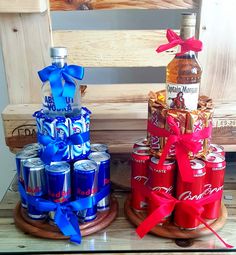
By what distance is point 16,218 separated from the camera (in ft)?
2.78

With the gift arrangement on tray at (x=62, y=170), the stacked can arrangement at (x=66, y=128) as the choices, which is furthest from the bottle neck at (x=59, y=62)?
the stacked can arrangement at (x=66, y=128)

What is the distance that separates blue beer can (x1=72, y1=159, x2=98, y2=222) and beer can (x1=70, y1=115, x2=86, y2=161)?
2 cm

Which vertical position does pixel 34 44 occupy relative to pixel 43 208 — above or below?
above

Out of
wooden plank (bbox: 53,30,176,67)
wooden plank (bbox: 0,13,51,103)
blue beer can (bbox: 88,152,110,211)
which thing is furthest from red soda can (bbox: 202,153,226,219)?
wooden plank (bbox: 0,13,51,103)

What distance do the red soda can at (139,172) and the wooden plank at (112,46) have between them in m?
0.30

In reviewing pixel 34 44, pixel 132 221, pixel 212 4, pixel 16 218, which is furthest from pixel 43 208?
pixel 212 4

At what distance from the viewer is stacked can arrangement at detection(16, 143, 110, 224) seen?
77 cm

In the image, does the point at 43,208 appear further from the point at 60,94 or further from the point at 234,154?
the point at 234,154

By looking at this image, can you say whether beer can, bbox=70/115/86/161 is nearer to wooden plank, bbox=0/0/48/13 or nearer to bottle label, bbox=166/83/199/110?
bottle label, bbox=166/83/199/110

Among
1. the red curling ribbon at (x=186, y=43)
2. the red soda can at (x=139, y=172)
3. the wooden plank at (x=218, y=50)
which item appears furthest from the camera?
the wooden plank at (x=218, y=50)

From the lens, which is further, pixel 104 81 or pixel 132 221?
pixel 104 81

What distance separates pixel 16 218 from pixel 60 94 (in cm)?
34

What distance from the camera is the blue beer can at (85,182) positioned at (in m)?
0.77

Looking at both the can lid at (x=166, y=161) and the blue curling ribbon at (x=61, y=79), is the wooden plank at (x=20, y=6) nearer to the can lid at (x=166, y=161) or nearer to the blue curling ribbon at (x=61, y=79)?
the blue curling ribbon at (x=61, y=79)
